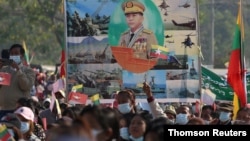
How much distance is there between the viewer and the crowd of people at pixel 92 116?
7.75m

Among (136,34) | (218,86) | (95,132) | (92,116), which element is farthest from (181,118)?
(95,132)

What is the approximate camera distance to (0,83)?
1398 centimetres

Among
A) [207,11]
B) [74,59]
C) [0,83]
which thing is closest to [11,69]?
[0,83]

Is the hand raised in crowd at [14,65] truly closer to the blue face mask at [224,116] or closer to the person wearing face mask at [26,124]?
the person wearing face mask at [26,124]

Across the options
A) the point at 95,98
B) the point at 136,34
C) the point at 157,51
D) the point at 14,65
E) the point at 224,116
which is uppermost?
the point at 136,34

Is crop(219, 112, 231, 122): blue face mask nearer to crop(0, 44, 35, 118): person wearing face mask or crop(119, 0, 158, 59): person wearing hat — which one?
crop(119, 0, 158, 59): person wearing hat

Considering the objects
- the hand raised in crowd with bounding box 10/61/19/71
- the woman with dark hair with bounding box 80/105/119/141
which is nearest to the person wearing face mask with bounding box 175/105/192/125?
the hand raised in crowd with bounding box 10/61/19/71

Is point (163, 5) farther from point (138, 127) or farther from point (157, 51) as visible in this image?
point (138, 127)

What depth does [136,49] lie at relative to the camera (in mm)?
15461

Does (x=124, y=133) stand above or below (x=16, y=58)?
below

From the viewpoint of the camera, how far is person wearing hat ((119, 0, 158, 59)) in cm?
1548

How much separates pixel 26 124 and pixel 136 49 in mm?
3792

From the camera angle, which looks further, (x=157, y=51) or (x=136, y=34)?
(x=136, y=34)

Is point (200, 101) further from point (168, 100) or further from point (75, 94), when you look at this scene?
point (75, 94)
